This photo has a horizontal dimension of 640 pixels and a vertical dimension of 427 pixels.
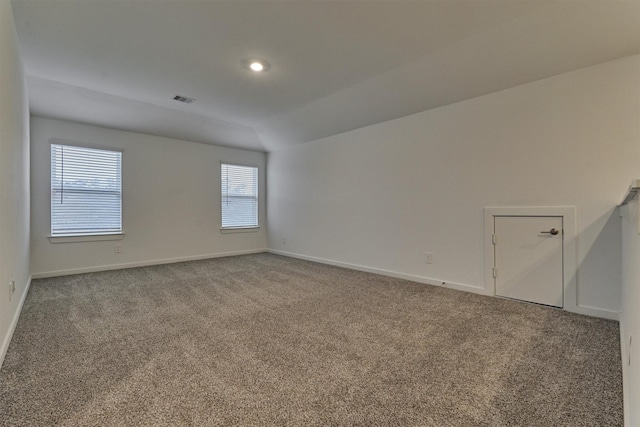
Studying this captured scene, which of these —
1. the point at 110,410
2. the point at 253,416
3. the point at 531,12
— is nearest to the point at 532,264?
the point at 531,12

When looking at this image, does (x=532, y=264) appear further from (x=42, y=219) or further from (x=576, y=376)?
(x=42, y=219)

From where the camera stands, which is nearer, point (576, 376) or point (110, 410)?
point (110, 410)

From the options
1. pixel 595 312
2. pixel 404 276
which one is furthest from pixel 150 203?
pixel 595 312

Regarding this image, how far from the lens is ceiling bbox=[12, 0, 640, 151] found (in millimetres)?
2180

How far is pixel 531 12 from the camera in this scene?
221 centimetres

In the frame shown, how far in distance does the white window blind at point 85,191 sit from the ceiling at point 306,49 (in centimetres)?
Result: 56

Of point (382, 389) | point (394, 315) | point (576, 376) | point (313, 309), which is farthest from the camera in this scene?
point (313, 309)

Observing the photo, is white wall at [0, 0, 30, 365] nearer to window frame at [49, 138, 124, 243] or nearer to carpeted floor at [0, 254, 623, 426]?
carpeted floor at [0, 254, 623, 426]

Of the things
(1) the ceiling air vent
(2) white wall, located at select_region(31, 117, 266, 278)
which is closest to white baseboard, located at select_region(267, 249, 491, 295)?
(2) white wall, located at select_region(31, 117, 266, 278)

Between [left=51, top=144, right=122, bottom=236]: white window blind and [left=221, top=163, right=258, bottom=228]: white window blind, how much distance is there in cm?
182

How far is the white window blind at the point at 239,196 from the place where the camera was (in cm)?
595

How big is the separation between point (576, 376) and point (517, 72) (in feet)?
8.50

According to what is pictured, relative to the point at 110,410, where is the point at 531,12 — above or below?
above

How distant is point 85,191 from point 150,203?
88 centimetres
